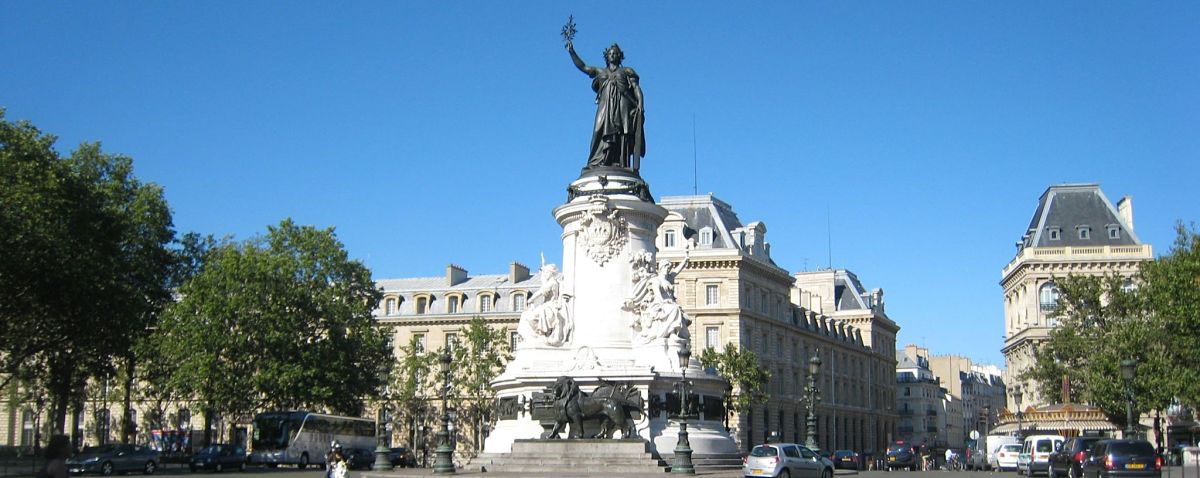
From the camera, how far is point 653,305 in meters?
34.2

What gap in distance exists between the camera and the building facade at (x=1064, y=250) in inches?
3401

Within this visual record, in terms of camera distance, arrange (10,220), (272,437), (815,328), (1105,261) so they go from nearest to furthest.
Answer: (10,220) → (272,437) → (1105,261) → (815,328)

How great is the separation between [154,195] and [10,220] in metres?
16.2

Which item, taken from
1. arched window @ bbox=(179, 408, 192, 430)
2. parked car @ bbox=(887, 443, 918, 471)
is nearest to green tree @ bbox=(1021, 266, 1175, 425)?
parked car @ bbox=(887, 443, 918, 471)

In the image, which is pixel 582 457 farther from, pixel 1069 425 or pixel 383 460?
pixel 1069 425

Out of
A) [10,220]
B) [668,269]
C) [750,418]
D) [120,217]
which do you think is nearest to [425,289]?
[750,418]

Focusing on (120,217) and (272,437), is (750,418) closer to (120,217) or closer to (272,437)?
(272,437)

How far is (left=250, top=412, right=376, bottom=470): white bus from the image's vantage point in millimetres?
51656

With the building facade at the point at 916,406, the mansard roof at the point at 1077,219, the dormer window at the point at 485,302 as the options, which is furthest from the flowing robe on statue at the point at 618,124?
the building facade at the point at 916,406

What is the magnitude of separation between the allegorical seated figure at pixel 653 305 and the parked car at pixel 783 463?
14.8 feet

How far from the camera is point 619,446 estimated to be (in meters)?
30.1

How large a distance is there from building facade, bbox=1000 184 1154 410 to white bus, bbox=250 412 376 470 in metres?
53.4

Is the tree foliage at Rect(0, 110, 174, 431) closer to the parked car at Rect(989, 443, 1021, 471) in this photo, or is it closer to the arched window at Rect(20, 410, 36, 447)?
the arched window at Rect(20, 410, 36, 447)

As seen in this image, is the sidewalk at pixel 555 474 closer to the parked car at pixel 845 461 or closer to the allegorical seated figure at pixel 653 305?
the allegorical seated figure at pixel 653 305
